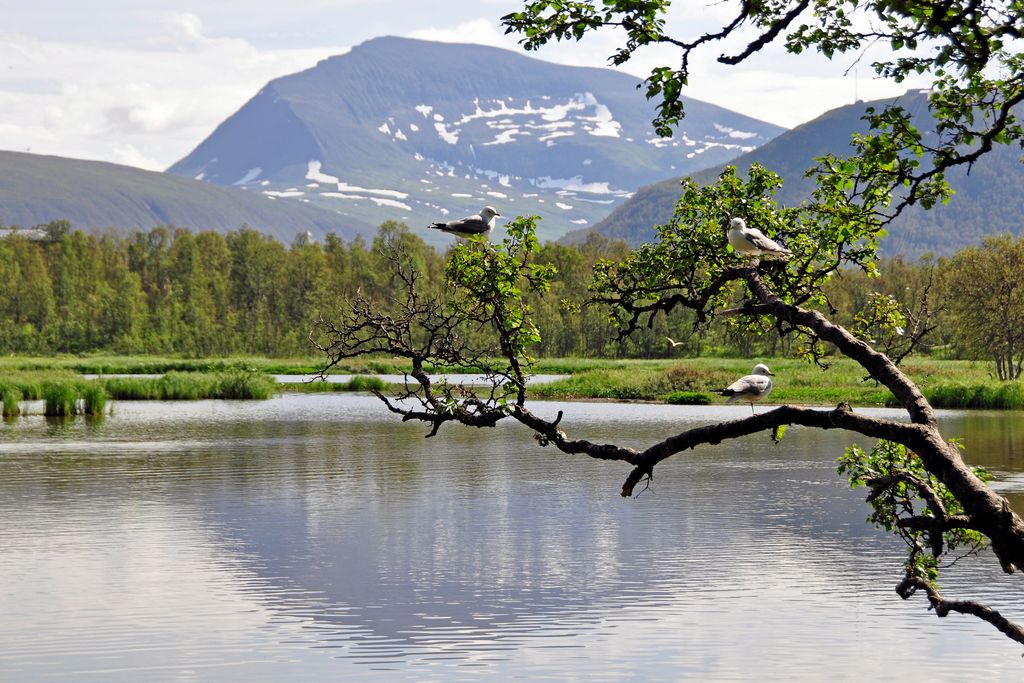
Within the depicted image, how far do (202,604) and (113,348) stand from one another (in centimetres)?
12410

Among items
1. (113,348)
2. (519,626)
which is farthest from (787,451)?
(113,348)

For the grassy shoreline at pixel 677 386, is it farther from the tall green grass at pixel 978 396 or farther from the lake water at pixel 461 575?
the lake water at pixel 461 575

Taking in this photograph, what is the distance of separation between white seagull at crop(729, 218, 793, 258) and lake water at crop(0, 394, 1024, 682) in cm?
627

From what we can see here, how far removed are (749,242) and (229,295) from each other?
504 feet

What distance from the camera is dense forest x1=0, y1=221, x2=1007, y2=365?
122 metres

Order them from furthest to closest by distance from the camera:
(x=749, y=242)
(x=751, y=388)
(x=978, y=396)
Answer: (x=978, y=396), (x=751, y=388), (x=749, y=242)

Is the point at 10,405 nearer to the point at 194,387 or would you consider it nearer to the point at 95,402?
the point at 95,402

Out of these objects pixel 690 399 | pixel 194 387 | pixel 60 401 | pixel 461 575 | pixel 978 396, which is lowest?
pixel 461 575

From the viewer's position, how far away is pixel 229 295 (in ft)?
526

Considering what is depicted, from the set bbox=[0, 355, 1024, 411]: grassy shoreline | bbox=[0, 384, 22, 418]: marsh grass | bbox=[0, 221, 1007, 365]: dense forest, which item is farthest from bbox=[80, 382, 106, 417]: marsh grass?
bbox=[0, 221, 1007, 365]: dense forest

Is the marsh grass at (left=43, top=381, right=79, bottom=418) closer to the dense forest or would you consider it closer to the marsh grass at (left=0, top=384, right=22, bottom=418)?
the marsh grass at (left=0, top=384, right=22, bottom=418)

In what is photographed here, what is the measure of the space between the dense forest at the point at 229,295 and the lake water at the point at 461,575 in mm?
79433

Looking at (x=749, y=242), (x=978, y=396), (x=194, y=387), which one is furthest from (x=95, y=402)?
(x=749, y=242)

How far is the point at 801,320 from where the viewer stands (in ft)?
31.0
